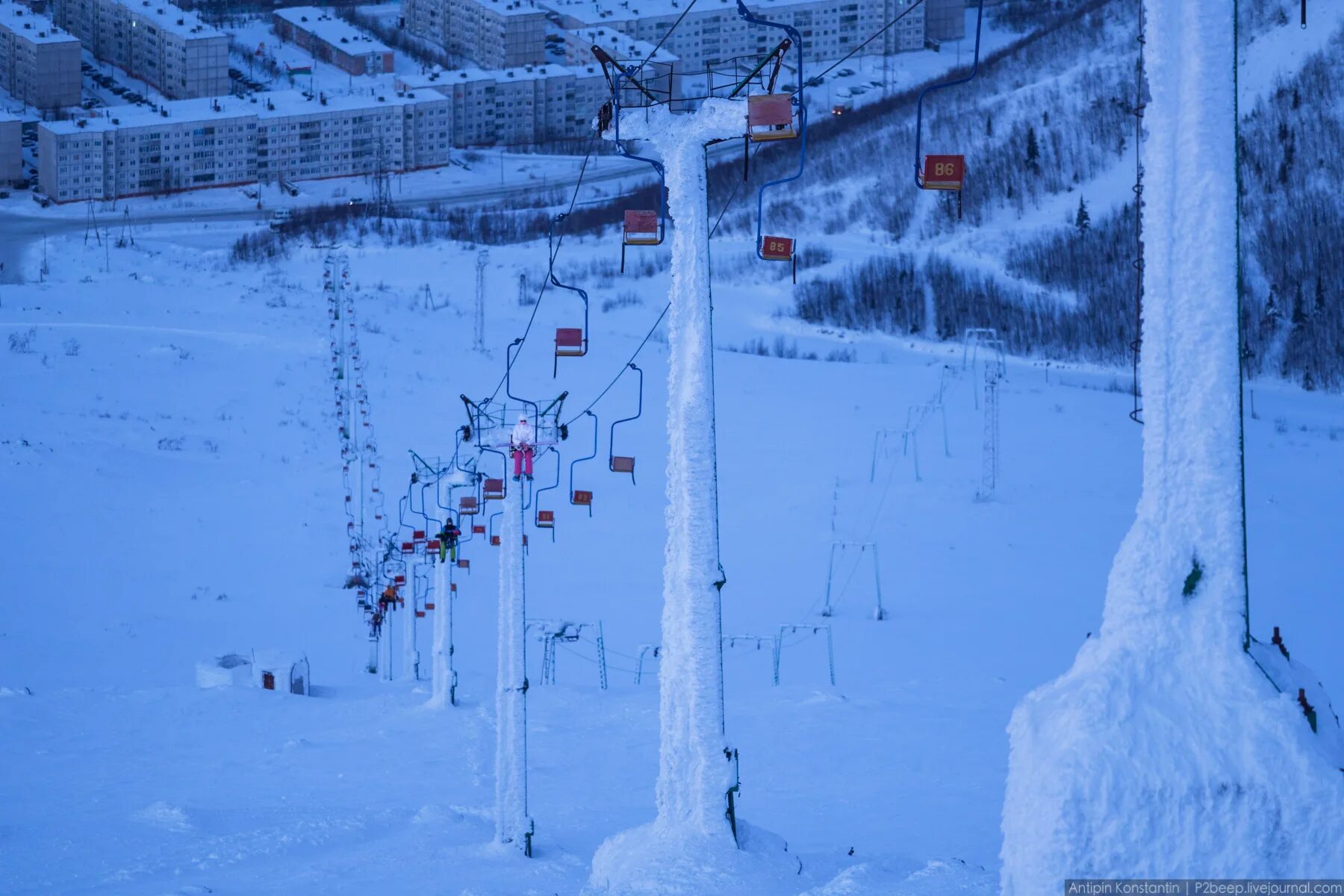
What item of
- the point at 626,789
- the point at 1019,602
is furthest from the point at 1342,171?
the point at 626,789

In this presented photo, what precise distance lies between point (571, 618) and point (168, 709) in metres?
5.31

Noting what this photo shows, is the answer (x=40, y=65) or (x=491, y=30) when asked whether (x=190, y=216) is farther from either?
(x=491, y=30)


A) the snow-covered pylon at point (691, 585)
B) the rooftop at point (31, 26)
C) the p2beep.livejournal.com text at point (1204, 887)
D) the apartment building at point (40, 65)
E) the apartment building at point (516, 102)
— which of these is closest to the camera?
the p2beep.livejournal.com text at point (1204, 887)

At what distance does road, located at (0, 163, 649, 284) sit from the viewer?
2297 inches

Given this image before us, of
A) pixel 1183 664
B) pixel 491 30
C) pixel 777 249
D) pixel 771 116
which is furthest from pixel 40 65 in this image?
pixel 1183 664

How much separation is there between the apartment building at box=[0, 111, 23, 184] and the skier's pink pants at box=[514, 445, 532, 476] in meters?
63.5

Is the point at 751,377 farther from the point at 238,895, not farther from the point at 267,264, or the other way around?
the point at 238,895

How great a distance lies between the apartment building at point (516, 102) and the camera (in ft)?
250

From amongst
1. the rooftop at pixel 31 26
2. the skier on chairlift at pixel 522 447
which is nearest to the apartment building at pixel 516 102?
the rooftop at pixel 31 26

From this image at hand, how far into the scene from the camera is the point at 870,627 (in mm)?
19328

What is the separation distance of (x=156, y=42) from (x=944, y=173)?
261ft

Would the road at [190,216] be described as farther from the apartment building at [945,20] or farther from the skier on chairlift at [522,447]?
the skier on chairlift at [522,447]

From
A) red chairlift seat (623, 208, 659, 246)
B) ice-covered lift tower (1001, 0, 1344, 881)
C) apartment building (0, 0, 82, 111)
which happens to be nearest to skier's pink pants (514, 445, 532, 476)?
red chairlift seat (623, 208, 659, 246)

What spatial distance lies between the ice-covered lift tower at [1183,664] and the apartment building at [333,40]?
8222 cm
